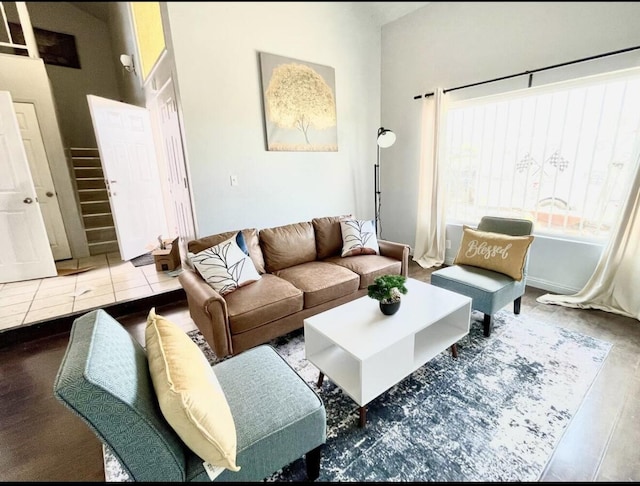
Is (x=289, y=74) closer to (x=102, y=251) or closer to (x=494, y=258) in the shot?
(x=494, y=258)

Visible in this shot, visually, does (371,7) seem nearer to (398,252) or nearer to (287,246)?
(287,246)

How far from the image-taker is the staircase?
14.5ft

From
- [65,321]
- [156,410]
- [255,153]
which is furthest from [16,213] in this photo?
[156,410]

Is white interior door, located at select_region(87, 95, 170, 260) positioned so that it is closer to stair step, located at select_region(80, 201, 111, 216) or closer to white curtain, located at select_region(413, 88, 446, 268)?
stair step, located at select_region(80, 201, 111, 216)

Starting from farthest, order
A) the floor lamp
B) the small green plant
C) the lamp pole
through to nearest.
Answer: the lamp pole → the floor lamp → the small green plant

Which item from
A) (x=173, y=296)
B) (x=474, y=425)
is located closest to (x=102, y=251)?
(x=173, y=296)

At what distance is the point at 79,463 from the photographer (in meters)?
1.43

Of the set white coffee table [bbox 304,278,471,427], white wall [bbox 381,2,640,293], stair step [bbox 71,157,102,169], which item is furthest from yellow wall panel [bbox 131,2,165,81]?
stair step [bbox 71,157,102,169]

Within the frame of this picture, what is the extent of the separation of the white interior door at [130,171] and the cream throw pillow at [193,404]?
2.90 meters

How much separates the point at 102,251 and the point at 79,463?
148 inches

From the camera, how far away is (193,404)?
93cm

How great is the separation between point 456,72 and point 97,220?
17.0ft

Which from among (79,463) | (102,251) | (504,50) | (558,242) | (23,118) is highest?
(504,50)

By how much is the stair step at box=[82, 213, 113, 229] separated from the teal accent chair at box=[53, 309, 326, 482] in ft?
13.6
